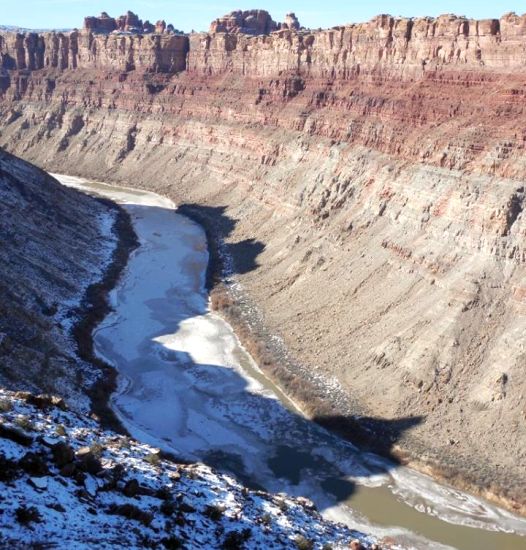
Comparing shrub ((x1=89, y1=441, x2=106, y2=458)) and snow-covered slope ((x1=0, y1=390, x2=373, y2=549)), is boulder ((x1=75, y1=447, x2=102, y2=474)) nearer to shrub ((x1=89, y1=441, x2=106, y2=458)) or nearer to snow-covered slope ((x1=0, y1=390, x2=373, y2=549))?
snow-covered slope ((x1=0, y1=390, x2=373, y2=549))

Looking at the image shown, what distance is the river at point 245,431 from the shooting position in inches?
939

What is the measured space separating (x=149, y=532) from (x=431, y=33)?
37.5 m

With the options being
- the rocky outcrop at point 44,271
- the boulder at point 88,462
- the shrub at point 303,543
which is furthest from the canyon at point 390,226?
the boulder at point 88,462

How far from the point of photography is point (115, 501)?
49.1ft

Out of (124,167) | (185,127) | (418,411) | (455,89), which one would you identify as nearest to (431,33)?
(455,89)

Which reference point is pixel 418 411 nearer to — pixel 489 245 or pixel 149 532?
pixel 489 245

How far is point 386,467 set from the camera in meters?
26.6

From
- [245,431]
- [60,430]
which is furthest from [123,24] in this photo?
[60,430]

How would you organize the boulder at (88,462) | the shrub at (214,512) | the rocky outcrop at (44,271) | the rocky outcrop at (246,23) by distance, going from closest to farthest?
the boulder at (88,462) < the shrub at (214,512) < the rocky outcrop at (44,271) < the rocky outcrop at (246,23)

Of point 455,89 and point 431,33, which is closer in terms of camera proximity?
point 455,89

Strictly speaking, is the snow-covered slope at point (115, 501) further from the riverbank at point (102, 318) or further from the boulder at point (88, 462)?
the riverbank at point (102, 318)

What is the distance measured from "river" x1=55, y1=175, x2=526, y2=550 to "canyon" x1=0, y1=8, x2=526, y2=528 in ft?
3.80

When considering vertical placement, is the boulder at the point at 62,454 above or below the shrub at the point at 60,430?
above

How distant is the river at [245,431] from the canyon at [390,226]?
1157 millimetres
